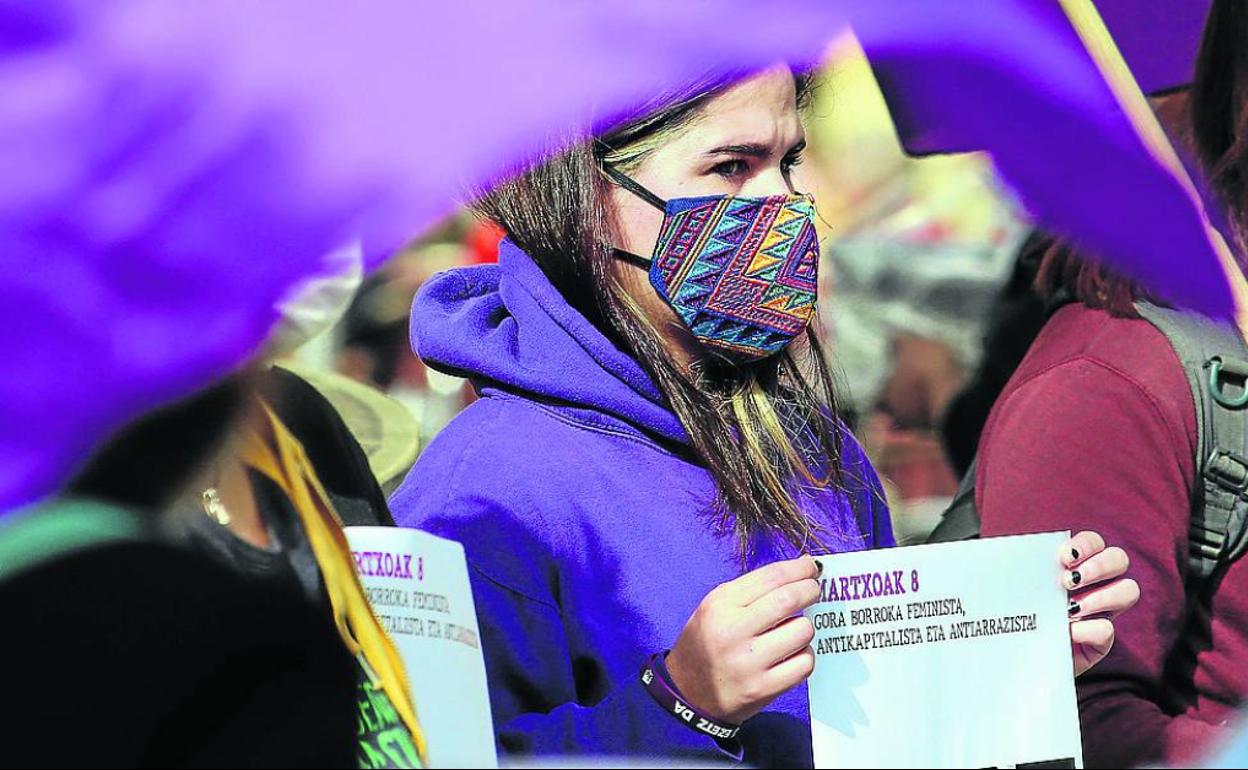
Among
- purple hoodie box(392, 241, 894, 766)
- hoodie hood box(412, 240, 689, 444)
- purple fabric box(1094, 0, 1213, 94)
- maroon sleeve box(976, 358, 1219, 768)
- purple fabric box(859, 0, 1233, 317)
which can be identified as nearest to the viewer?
purple hoodie box(392, 241, 894, 766)

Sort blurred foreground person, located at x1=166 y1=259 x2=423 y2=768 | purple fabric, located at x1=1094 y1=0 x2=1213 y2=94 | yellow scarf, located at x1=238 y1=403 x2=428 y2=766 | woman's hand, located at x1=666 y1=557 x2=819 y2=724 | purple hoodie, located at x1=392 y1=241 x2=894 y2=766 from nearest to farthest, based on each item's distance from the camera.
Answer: blurred foreground person, located at x1=166 y1=259 x2=423 y2=768
yellow scarf, located at x1=238 y1=403 x2=428 y2=766
woman's hand, located at x1=666 y1=557 x2=819 y2=724
purple hoodie, located at x1=392 y1=241 x2=894 y2=766
purple fabric, located at x1=1094 y1=0 x2=1213 y2=94

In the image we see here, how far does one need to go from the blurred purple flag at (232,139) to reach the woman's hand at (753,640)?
0.61 m

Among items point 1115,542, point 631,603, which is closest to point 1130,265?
point 1115,542

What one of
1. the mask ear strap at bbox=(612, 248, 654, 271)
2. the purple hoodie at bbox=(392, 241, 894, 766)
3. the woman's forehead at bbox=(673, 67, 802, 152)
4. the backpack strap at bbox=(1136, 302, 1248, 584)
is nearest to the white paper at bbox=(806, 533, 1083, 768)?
the purple hoodie at bbox=(392, 241, 894, 766)

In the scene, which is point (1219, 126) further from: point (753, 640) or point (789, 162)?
point (753, 640)

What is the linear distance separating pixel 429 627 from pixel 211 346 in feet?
1.26

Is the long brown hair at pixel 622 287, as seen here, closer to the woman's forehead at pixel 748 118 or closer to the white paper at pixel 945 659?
the woman's forehead at pixel 748 118

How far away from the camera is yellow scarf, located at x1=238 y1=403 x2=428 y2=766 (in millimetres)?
1604

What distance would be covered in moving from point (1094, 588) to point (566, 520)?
69cm

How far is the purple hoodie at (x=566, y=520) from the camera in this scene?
1.93 metres

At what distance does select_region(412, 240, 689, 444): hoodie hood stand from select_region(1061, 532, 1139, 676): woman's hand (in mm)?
524

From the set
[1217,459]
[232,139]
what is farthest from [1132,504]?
[232,139]

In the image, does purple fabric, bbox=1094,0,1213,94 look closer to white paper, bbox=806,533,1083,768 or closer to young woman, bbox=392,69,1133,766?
young woman, bbox=392,69,1133,766

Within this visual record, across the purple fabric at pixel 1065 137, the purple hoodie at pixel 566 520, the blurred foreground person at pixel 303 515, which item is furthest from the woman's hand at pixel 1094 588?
the blurred foreground person at pixel 303 515
